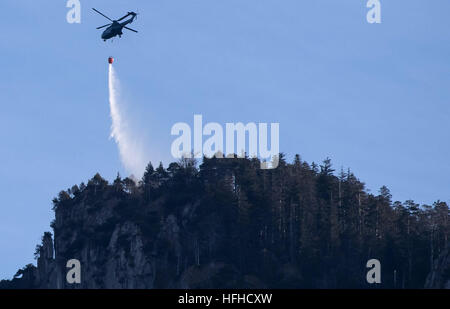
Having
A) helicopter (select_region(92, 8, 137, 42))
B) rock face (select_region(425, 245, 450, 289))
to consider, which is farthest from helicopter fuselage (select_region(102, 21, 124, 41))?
rock face (select_region(425, 245, 450, 289))

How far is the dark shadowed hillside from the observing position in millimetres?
186000

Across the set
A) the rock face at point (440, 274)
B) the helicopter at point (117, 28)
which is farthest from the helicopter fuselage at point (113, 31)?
the rock face at point (440, 274)

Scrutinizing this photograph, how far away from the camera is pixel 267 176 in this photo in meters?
200

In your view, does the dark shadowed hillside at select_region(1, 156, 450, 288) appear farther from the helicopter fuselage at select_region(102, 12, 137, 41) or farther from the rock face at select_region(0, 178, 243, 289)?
the helicopter fuselage at select_region(102, 12, 137, 41)

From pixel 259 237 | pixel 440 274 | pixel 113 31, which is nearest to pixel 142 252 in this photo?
pixel 259 237

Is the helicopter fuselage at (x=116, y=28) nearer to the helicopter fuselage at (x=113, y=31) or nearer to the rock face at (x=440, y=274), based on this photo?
the helicopter fuselage at (x=113, y=31)

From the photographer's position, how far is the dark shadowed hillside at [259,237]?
186m

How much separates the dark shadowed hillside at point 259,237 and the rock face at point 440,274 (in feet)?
8.53

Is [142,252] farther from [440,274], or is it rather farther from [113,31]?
[440,274]

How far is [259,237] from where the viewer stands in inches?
7613

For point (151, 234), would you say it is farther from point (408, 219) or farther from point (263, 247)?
point (408, 219)

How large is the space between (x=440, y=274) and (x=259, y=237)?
1080 inches
